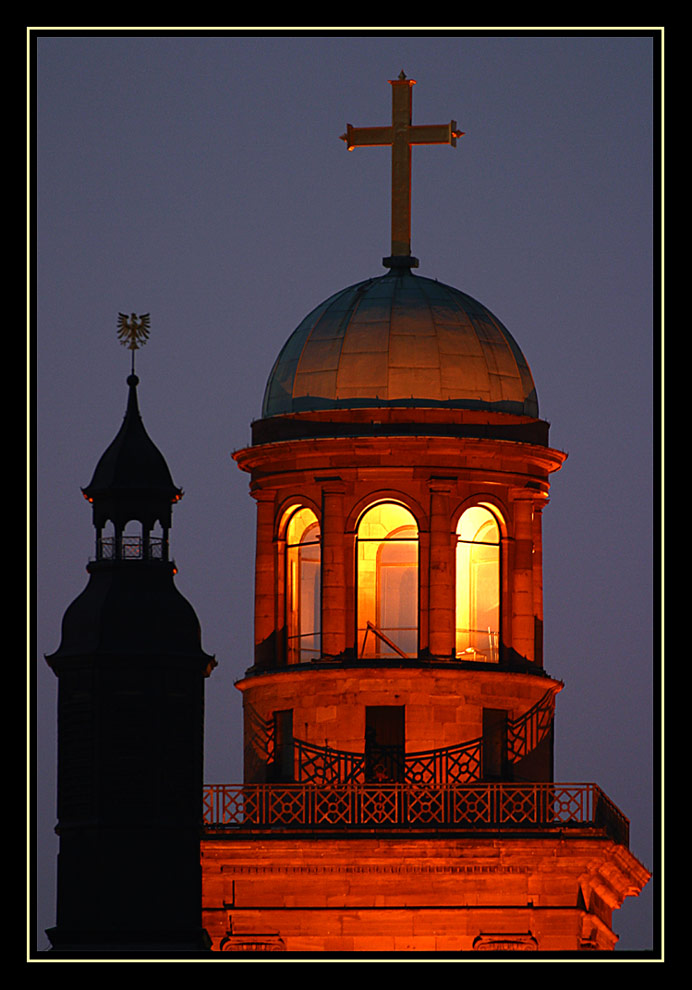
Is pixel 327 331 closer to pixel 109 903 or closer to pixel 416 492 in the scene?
pixel 416 492

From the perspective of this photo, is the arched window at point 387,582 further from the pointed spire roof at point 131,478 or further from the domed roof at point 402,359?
the pointed spire roof at point 131,478

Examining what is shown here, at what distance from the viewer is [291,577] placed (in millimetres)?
117125

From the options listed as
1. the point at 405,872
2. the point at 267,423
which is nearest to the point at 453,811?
the point at 405,872

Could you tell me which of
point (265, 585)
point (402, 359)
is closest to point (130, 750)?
point (265, 585)

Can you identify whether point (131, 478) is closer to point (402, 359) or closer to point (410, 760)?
point (402, 359)

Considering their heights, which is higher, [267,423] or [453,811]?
[267,423]

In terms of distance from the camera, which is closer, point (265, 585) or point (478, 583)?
point (265, 585)

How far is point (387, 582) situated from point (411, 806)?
5836 mm

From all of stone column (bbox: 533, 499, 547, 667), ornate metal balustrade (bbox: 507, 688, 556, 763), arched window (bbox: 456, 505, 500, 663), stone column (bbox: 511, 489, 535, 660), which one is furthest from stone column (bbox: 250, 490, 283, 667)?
stone column (bbox: 533, 499, 547, 667)

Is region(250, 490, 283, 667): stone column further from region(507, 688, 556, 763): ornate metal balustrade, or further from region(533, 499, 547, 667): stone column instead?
region(533, 499, 547, 667): stone column

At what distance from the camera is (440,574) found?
114812mm

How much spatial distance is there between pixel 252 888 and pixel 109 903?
2.93 meters

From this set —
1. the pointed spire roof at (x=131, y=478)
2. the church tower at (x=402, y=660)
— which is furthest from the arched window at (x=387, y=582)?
the pointed spire roof at (x=131, y=478)

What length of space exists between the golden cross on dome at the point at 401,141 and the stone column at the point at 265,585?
5877 millimetres
